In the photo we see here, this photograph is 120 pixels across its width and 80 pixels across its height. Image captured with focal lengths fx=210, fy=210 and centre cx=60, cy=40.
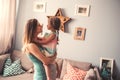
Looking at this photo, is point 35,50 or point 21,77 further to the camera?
point 21,77

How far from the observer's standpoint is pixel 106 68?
3459mm

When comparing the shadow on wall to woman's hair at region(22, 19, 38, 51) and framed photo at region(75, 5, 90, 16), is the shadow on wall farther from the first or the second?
woman's hair at region(22, 19, 38, 51)

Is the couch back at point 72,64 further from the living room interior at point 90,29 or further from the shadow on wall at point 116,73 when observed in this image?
the shadow on wall at point 116,73

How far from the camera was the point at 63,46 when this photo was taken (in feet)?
12.3

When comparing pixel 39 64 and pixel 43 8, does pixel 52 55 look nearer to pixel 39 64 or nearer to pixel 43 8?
pixel 39 64

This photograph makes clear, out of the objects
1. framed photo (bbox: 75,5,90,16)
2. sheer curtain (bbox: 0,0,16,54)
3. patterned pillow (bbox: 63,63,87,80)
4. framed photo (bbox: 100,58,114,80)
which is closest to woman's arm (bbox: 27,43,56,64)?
patterned pillow (bbox: 63,63,87,80)

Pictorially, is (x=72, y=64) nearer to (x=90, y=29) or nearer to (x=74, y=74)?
(x=74, y=74)

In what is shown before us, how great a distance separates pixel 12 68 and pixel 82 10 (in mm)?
1527

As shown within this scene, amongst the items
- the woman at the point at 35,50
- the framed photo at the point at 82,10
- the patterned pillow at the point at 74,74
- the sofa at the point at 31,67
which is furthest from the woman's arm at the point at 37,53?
the framed photo at the point at 82,10

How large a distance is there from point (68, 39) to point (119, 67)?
98 centimetres

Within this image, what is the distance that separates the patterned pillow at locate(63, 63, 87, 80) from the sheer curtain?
1.32m

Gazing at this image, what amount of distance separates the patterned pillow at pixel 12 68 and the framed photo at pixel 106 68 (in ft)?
4.38

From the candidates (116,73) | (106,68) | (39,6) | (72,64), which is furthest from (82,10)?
(116,73)

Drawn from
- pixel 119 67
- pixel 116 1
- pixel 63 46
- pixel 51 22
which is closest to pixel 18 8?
pixel 63 46
